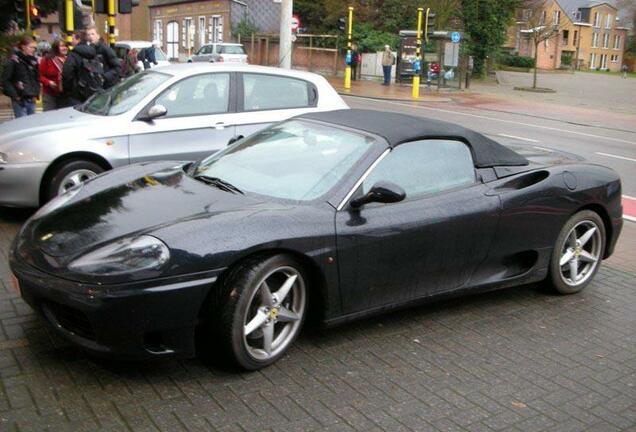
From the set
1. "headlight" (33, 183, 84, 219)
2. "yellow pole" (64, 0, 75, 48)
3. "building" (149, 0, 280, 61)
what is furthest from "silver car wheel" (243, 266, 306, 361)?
A: "building" (149, 0, 280, 61)

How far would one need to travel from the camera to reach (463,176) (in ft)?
15.6

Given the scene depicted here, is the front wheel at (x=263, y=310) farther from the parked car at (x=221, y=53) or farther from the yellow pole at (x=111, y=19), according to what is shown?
the parked car at (x=221, y=53)

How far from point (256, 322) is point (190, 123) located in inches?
159

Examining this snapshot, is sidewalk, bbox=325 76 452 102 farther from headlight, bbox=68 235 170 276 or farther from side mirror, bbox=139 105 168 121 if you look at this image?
headlight, bbox=68 235 170 276

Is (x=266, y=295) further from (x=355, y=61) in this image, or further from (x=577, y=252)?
(x=355, y=61)

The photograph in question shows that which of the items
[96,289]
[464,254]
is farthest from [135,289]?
[464,254]

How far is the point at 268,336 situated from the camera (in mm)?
3785

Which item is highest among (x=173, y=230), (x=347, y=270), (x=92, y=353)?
(x=173, y=230)

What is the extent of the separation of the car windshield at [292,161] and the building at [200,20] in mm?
47883

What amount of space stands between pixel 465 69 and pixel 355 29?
725 cm

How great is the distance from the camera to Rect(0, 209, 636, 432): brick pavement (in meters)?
3.29

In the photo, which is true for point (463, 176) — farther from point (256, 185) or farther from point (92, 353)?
point (92, 353)

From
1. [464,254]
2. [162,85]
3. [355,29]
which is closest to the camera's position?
[464,254]

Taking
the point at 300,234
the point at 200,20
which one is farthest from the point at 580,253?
the point at 200,20
